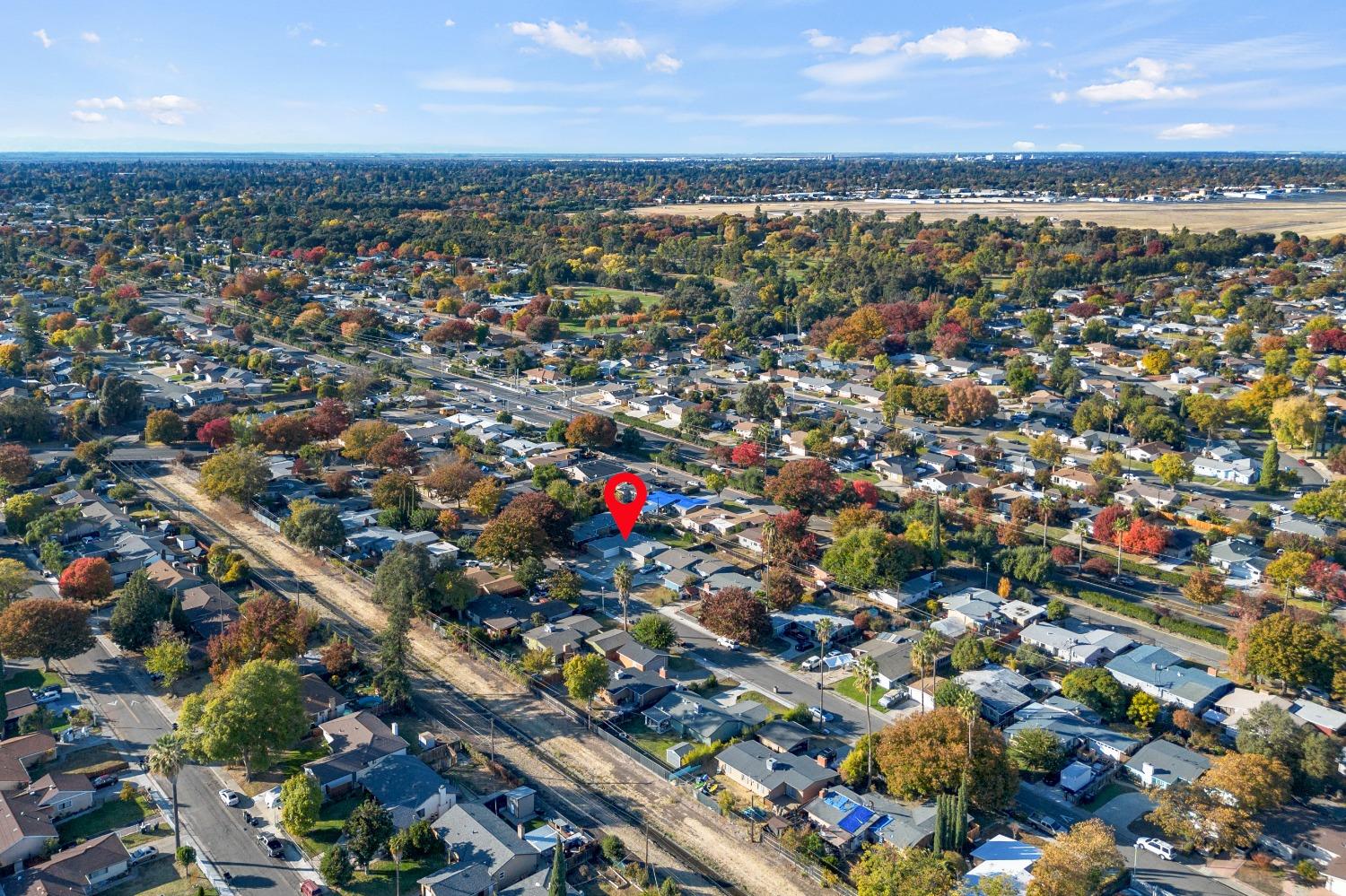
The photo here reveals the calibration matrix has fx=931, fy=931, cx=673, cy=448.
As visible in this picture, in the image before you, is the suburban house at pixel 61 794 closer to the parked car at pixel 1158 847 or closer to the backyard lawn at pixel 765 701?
the backyard lawn at pixel 765 701

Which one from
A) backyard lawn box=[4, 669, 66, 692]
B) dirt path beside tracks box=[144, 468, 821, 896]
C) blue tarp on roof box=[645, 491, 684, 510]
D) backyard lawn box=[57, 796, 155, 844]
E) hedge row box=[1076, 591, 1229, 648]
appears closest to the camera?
dirt path beside tracks box=[144, 468, 821, 896]

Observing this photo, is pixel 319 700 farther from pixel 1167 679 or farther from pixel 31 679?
pixel 1167 679

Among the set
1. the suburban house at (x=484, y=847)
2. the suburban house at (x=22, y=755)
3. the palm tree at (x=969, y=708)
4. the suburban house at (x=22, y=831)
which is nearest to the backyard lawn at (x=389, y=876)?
the suburban house at (x=484, y=847)

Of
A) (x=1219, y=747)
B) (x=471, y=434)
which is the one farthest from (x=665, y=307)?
(x=1219, y=747)

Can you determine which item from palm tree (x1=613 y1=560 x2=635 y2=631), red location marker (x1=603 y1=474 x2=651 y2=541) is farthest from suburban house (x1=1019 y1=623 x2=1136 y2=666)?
red location marker (x1=603 y1=474 x2=651 y2=541)

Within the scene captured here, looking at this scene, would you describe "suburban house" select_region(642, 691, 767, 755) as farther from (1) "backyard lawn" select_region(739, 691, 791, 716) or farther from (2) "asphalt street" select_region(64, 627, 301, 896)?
(2) "asphalt street" select_region(64, 627, 301, 896)
